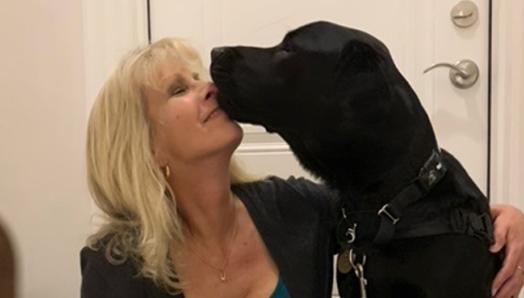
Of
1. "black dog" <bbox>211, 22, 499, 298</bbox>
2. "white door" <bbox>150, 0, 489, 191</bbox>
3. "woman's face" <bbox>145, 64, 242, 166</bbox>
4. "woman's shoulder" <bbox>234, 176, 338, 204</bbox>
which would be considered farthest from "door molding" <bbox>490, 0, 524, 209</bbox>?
"woman's face" <bbox>145, 64, 242, 166</bbox>

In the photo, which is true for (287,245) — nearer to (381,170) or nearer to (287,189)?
(287,189)

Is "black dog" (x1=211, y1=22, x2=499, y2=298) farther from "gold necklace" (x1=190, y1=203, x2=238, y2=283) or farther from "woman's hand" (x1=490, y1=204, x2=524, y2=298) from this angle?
"gold necklace" (x1=190, y1=203, x2=238, y2=283)

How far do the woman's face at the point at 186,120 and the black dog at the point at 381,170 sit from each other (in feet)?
0.37

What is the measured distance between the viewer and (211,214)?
1403 mm

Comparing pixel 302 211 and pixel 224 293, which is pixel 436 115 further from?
pixel 224 293

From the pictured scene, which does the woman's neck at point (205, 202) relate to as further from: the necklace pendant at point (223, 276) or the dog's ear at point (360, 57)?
the dog's ear at point (360, 57)

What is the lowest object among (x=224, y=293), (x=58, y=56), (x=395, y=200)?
(x=224, y=293)

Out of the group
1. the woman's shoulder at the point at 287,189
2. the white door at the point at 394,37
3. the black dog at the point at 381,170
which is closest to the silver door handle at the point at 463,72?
the white door at the point at 394,37

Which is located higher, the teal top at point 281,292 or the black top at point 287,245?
the black top at point 287,245

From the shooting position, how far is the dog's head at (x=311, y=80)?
1.12 m

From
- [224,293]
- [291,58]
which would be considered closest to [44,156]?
[224,293]

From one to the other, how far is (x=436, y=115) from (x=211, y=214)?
723 mm

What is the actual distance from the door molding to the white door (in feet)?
0.09

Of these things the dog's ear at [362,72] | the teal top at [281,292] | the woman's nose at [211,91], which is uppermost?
the dog's ear at [362,72]
